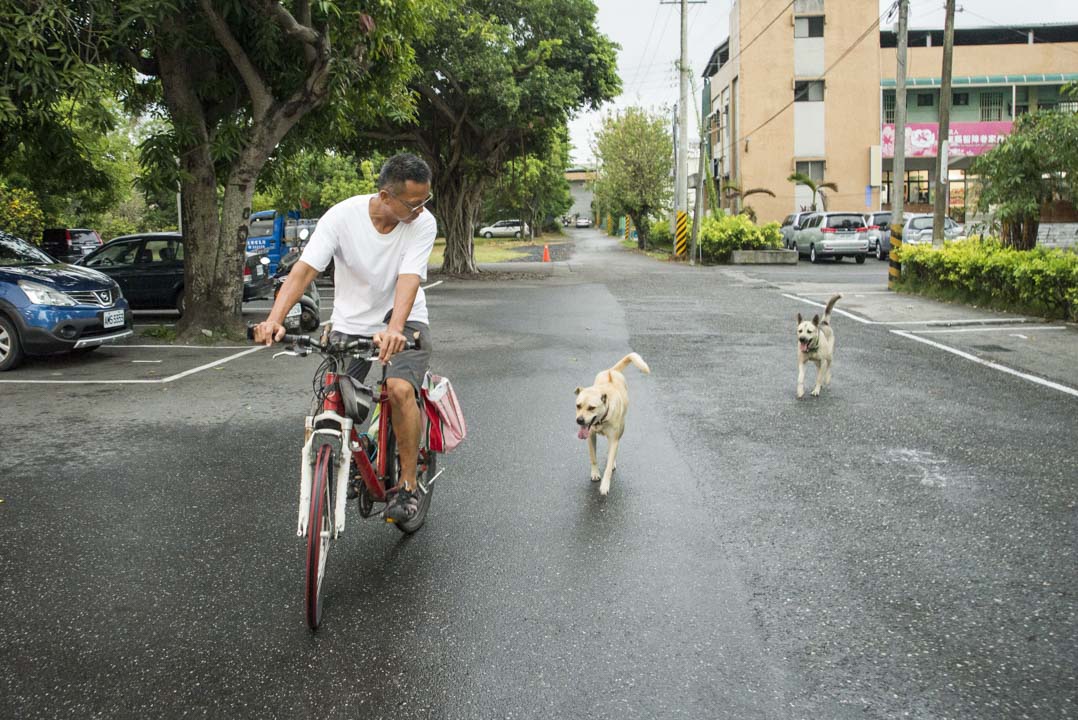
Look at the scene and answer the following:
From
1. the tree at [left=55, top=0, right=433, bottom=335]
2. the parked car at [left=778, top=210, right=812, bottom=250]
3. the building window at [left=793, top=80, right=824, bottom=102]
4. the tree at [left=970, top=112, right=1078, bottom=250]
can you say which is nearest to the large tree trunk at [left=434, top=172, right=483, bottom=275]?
the parked car at [left=778, top=210, right=812, bottom=250]

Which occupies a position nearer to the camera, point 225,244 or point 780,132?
point 225,244

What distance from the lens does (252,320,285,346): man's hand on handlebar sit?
396 cm

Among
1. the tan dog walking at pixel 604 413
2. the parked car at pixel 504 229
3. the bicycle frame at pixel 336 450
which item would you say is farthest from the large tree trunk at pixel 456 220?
the parked car at pixel 504 229

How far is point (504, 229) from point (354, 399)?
83.4 metres

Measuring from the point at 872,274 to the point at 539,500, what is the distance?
24477 millimetres

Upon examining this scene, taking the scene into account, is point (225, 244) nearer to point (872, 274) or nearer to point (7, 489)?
point (7, 489)

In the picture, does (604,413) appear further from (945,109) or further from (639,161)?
(639,161)

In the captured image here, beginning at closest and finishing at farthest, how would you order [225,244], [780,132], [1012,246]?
1. [225,244]
2. [1012,246]
3. [780,132]

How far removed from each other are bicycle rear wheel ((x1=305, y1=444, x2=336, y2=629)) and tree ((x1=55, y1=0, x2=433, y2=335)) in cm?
1003

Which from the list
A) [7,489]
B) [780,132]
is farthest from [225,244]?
[780,132]

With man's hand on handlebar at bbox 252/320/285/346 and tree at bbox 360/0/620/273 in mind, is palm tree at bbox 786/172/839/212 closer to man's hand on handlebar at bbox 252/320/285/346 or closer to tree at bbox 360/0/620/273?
tree at bbox 360/0/620/273

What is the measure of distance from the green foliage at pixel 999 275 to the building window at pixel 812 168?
29650 millimetres

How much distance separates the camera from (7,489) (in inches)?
239

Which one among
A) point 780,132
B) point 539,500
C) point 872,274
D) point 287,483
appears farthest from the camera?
point 780,132
